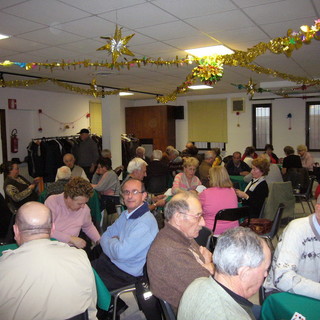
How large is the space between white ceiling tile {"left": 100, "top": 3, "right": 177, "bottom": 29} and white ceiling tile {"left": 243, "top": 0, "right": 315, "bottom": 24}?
87 centimetres

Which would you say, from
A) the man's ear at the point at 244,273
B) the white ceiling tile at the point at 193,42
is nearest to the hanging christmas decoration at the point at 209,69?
the white ceiling tile at the point at 193,42

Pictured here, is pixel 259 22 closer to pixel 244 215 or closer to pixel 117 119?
pixel 244 215

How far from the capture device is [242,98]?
37.7 feet

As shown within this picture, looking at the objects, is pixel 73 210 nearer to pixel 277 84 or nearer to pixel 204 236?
pixel 204 236

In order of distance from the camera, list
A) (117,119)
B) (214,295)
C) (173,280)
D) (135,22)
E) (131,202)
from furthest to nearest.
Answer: (117,119)
(135,22)
(131,202)
(173,280)
(214,295)

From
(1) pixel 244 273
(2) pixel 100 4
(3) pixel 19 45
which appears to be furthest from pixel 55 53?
(1) pixel 244 273

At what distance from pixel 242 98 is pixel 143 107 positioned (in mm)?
3549

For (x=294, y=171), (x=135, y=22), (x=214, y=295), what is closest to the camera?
(x=214, y=295)

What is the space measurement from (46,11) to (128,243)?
2.41 m

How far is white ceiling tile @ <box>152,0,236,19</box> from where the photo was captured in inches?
124

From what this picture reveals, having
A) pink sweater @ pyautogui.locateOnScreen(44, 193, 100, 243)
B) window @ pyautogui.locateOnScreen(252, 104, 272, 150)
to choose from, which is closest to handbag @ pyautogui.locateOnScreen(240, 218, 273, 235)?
pink sweater @ pyautogui.locateOnScreen(44, 193, 100, 243)

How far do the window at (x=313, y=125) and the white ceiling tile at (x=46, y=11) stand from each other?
916cm

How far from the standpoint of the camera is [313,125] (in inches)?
423

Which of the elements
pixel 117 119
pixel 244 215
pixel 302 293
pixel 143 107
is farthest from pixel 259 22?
pixel 143 107
